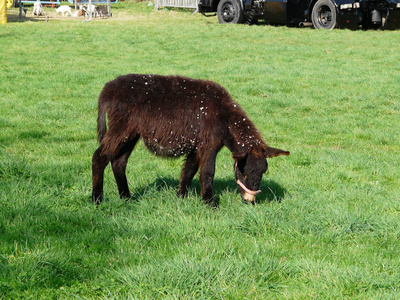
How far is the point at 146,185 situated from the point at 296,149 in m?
3.22

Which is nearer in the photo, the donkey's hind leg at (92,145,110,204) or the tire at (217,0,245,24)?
the donkey's hind leg at (92,145,110,204)

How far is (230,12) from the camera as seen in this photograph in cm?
2611

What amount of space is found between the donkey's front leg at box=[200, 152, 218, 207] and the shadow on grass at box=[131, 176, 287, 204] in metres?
0.34

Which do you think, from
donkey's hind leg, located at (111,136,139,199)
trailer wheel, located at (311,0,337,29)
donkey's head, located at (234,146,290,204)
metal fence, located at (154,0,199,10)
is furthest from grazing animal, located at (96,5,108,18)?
donkey's head, located at (234,146,290,204)

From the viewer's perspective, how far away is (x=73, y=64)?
650 inches

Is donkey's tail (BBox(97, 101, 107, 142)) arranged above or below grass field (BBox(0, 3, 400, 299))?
above

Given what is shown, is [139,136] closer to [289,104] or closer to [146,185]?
[146,185]

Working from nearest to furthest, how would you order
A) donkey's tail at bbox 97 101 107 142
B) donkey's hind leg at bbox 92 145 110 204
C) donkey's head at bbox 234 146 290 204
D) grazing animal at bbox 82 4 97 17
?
1. donkey's head at bbox 234 146 290 204
2. donkey's hind leg at bbox 92 145 110 204
3. donkey's tail at bbox 97 101 107 142
4. grazing animal at bbox 82 4 97 17

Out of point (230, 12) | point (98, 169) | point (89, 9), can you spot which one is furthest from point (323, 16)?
point (98, 169)

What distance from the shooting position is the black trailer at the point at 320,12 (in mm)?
21734

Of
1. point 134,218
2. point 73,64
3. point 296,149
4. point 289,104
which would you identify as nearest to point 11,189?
point 134,218

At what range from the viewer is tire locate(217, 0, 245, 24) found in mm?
25578

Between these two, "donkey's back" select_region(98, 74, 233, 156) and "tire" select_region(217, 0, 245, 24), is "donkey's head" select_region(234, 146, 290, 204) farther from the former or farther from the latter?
"tire" select_region(217, 0, 245, 24)

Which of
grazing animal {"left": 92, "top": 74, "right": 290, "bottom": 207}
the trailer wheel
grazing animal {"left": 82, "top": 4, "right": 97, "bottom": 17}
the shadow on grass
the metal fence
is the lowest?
the shadow on grass
